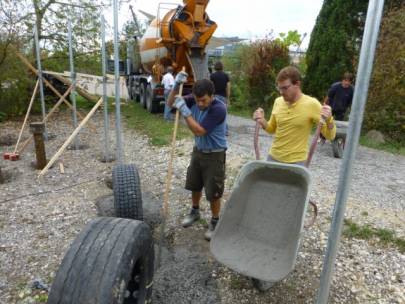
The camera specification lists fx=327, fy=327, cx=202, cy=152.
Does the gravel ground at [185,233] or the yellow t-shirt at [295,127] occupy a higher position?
the yellow t-shirt at [295,127]

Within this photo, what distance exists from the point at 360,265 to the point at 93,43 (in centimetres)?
1138

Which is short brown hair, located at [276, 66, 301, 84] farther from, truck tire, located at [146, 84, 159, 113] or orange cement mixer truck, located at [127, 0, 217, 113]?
truck tire, located at [146, 84, 159, 113]

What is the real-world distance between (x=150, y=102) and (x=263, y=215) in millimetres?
8609

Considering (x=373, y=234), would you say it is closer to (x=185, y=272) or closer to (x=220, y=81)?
(x=185, y=272)

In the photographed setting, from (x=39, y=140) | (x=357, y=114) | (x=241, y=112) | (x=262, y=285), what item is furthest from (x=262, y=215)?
(x=241, y=112)

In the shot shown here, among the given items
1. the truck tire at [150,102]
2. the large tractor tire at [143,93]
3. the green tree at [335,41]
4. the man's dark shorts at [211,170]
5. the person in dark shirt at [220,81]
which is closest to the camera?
the man's dark shorts at [211,170]

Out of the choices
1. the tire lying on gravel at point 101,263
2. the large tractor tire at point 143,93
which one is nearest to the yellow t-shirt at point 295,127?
the tire lying on gravel at point 101,263

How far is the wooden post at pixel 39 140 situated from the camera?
520 cm

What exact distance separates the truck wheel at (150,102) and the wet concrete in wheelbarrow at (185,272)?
736 centimetres

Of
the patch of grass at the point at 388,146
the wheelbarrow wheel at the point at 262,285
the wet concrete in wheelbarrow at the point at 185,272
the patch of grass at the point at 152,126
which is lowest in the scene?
the wet concrete in wheelbarrow at the point at 185,272

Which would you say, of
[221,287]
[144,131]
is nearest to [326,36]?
[144,131]

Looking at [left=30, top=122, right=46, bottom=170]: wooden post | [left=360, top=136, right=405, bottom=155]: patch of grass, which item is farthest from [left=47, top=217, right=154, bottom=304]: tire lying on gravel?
[left=360, top=136, right=405, bottom=155]: patch of grass

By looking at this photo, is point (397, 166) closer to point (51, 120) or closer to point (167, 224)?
point (167, 224)

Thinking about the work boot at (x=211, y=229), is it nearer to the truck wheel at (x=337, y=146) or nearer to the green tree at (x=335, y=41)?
the truck wheel at (x=337, y=146)
